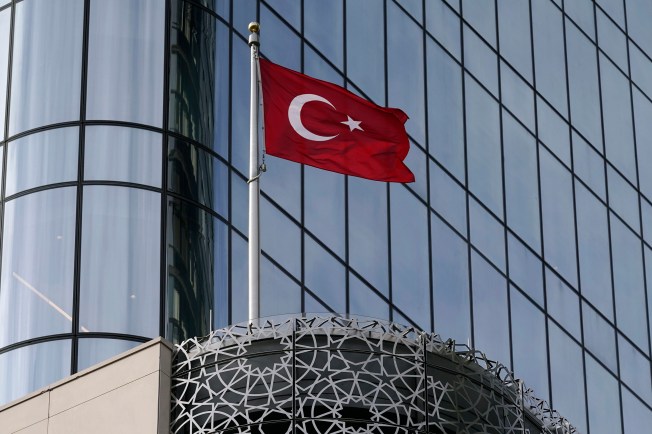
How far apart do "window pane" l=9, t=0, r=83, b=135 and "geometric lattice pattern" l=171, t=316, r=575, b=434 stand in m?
9.21

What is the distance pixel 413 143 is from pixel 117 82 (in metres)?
10.3

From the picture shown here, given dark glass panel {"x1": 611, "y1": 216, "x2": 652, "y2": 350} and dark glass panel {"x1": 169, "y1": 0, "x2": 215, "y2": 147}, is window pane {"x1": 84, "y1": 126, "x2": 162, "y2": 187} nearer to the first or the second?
dark glass panel {"x1": 169, "y1": 0, "x2": 215, "y2": 147}

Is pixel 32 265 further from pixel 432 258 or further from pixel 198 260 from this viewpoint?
pixel 432 258

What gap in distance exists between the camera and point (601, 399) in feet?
174

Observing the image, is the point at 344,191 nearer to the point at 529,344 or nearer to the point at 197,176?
the point at 197,176

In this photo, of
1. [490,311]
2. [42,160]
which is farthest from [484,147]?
[42,160]

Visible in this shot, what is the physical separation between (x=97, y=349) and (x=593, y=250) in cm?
2159

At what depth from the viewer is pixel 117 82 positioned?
4056 cm

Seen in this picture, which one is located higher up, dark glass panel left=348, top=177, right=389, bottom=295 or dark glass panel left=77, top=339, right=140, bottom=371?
dark glass panel left=348, top=177, right=389, bottom=295

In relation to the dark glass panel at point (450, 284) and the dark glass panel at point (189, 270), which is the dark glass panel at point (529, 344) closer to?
the dark glass panel at point (450, 284)

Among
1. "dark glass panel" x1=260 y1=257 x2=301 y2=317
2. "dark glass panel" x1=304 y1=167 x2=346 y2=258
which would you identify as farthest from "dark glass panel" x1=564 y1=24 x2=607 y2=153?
"dark glass panel" x1=260 y1=257 x2=301 y2=317

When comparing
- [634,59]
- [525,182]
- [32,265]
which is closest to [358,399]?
[32,265]

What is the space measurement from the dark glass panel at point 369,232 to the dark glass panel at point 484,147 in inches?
202

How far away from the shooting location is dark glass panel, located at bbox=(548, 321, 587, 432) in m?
50.6
